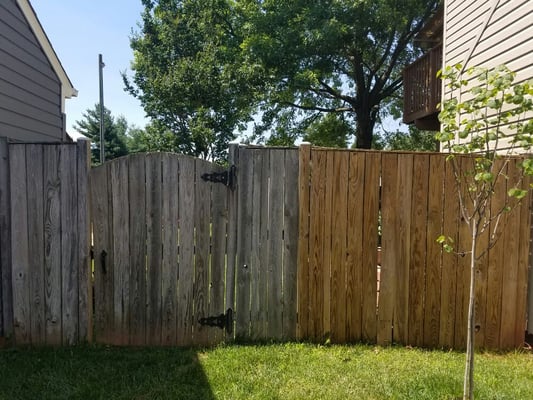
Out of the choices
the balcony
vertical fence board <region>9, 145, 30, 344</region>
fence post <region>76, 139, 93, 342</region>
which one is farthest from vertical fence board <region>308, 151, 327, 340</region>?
the balcony

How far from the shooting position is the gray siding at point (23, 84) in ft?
15.7

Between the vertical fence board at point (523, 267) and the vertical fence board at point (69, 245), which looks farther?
the vertical fence board at point (523, 267)

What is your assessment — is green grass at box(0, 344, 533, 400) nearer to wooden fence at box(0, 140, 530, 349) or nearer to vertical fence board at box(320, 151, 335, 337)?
wooden fence at box(0, 140, 530, 349)

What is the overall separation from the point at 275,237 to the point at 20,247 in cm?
207

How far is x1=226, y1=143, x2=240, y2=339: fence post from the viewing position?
129 inches

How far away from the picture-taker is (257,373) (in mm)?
2801

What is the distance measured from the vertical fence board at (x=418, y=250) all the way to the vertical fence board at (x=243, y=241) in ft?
4.54

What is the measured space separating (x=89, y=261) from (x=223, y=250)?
110 centimetres

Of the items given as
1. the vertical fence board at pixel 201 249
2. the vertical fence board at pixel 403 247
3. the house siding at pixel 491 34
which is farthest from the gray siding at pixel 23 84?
the house siding at pixel 491 34

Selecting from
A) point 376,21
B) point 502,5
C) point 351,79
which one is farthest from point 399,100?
point 502,5

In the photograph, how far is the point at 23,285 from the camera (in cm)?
319

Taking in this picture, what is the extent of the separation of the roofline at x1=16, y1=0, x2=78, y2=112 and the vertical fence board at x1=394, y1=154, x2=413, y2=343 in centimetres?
543

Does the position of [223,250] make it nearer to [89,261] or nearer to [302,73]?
[89,261]

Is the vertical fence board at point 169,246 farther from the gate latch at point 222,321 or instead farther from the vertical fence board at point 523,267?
the vertical fence board at point 523,267
